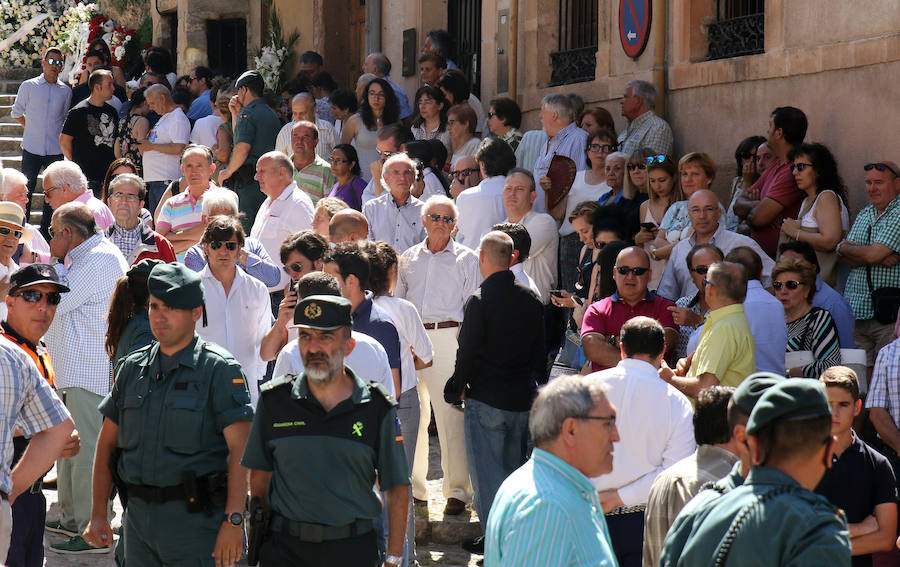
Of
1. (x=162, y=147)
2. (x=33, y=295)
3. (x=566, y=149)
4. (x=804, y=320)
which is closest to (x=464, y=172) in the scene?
(x=566, y=149)

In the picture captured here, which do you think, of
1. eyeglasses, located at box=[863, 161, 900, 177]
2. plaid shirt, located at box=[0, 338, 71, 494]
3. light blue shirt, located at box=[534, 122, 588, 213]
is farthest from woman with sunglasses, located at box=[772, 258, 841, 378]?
plaid shirt, located at box=[0, 338, 71, 494]

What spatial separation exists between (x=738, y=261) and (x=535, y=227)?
8.58 ft

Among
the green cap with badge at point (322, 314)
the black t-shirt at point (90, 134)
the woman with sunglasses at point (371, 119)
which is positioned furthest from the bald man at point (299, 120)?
the green cap with badge at point (322, 314)

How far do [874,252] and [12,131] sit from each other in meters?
15.6

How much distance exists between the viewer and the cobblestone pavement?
7.60 metres

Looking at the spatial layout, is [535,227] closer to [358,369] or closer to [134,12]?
[358,369]

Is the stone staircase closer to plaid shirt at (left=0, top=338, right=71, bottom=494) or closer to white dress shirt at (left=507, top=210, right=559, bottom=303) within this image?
white dress shirt at (left=507, top=210, right=559, bottom=303)

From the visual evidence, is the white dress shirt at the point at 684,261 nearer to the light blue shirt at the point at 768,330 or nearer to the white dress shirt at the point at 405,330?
the light blue shirt at the point at 768,330

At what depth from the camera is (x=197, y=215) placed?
999 cm

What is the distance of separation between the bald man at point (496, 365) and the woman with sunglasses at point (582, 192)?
2339 millimetres

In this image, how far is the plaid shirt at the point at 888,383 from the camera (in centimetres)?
682

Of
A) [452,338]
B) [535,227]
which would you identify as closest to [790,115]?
[535,227]

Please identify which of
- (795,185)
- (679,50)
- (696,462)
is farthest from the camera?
(679,50)

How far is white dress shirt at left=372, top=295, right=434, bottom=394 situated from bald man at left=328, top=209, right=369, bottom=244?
3.34 ft
